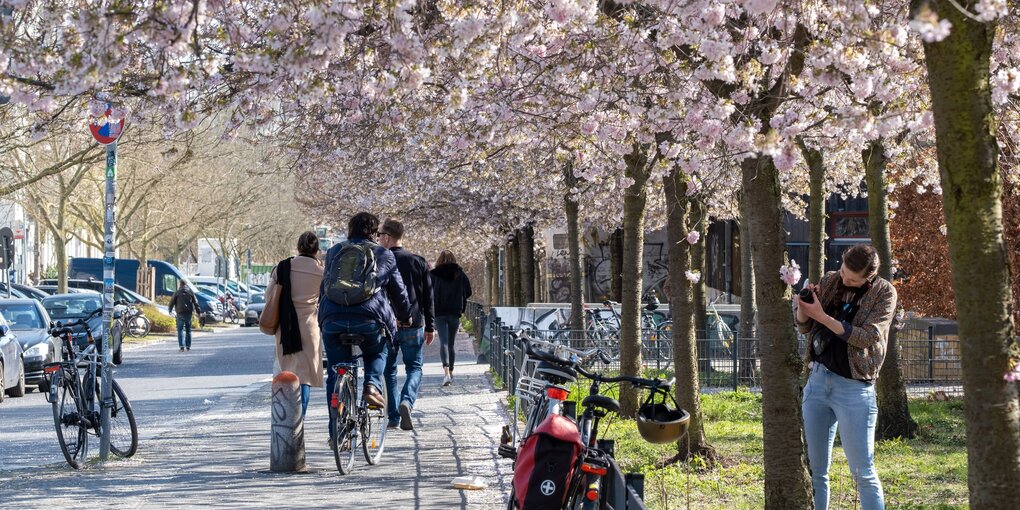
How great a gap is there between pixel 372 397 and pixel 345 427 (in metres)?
0.40

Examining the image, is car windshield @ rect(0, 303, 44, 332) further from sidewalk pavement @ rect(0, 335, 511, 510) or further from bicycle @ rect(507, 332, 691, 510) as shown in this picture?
bicycle @ rect(507, 332, 691, 510)

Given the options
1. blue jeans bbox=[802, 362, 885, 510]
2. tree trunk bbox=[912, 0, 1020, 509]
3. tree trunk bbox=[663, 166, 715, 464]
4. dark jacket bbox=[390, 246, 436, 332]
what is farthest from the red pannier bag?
dark jacket bbox=[390, 246, 436, 332]

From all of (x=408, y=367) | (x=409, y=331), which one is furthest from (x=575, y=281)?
(x=408, y=367)

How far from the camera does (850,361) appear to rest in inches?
267

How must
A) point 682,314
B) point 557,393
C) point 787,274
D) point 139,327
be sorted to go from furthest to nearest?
point 139,327 < point 682,314 < point 787,274 < point 557,393

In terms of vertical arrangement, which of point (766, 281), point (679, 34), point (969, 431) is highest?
point (679, 34)

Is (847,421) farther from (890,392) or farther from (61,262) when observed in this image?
(61,262)

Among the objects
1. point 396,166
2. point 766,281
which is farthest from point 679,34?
point 396,166

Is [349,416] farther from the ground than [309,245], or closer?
closer

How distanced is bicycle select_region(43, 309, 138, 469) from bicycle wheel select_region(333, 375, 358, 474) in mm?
1928

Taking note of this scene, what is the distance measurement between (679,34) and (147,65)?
312 cm

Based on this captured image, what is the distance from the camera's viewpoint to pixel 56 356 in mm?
21531

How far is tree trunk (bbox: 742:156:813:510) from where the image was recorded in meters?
7.52

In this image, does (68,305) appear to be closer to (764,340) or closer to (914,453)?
(914,453)
